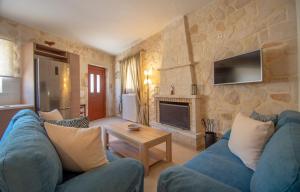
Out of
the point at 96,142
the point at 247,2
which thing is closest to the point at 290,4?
the point at 247,2

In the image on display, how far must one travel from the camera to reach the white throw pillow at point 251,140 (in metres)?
1.26

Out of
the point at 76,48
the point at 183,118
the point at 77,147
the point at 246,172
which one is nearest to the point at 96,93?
the point at 76,48

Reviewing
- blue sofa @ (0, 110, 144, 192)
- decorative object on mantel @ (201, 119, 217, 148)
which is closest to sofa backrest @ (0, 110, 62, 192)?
blue sofa @ (0, 110, 144, 192)

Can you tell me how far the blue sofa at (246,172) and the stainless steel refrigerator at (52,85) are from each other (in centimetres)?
334

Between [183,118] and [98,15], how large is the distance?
290 cm

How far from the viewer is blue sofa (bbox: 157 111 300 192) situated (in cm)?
65

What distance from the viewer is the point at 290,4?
2.12 m

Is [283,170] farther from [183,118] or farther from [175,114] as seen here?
[175,114]

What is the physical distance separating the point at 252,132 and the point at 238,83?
1.44 metres

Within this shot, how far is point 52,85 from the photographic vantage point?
3453mm

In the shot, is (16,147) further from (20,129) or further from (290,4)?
(290,4)

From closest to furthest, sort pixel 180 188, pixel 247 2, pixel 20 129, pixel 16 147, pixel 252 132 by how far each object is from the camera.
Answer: pixel 16 147 < pixel 180 188 < pixel 20 129 < pixel 252 132 < pixel 247 2

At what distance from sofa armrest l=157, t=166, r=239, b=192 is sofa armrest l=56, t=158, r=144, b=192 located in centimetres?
21

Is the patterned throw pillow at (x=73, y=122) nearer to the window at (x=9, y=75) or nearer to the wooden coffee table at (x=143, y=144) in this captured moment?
the wooden coffee table at (x=143, y=144)
